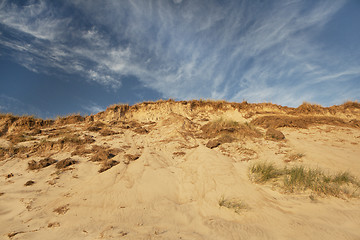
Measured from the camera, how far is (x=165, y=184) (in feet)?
15.1

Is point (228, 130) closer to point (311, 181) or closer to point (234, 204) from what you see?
point (311, 181)

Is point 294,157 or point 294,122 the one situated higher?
point 294,122

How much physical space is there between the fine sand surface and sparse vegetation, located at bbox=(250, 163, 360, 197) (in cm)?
13

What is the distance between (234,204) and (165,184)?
1.88 metres

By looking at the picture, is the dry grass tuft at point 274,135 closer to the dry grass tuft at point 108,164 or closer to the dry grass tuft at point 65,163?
the dry grass tuft at point 108,164

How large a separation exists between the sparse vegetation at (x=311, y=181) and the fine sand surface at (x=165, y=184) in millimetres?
132

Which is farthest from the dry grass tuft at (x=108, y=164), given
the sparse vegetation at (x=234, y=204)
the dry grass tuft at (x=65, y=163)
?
the sparse vegetation at (x=234, y=204)

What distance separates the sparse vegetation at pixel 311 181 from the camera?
3.73 meters

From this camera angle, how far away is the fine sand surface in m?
2.79

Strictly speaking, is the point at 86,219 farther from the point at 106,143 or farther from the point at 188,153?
the point at 106,143

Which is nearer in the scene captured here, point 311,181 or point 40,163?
point 311,181

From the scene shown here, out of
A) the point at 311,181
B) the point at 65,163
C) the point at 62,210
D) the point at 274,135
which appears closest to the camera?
the point at 62,210

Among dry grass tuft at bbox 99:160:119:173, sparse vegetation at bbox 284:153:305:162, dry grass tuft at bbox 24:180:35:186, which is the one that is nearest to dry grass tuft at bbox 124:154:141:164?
dry grass tuft at bbox 99:160:119:173

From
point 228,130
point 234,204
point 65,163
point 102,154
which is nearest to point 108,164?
point 102,154
